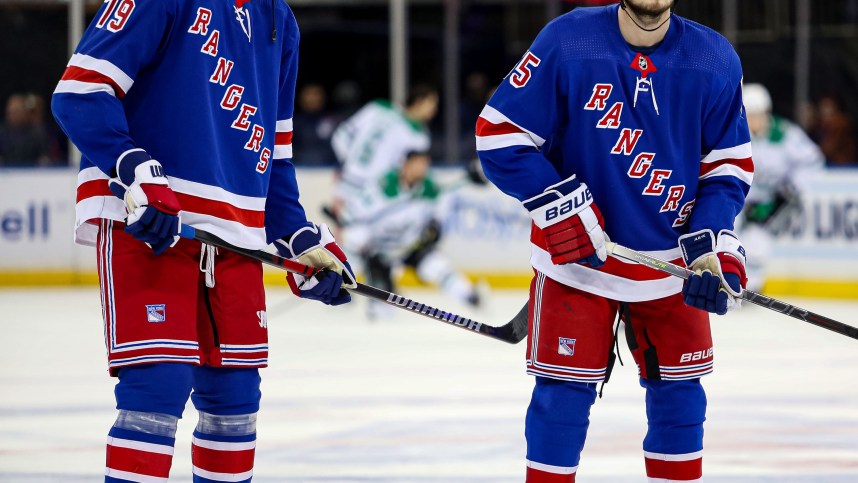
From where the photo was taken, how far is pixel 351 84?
1074cm

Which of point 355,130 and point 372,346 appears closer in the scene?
point 372,346

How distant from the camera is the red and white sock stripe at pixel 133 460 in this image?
2414mm

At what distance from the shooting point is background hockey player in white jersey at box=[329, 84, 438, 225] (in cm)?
798

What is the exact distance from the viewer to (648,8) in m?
2.71

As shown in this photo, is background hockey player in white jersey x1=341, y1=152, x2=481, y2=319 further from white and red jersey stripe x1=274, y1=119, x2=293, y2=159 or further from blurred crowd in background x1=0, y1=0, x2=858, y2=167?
white and red jersey stripe x1=274, y1=119, x2=293, y2=159

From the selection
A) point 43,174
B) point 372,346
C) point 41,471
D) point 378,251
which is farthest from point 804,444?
point 43,174

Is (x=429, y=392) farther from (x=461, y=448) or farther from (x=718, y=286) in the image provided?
(x=718, y=286)

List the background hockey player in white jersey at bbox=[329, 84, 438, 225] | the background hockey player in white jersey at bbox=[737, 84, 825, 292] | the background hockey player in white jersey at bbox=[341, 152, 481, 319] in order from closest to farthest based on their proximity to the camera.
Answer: the background hockey player in white jersey at bbox=[329, 84, 438, 225]
the background hockey player in white jersey at bbox=[341, 152, 481, 319]
the background hockey player in white jersey at bbox=[737, 84, 825, 292]

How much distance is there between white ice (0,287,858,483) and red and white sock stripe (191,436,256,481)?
1009 mm

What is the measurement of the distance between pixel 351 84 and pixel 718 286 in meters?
8.20

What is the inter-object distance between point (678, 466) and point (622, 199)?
53cm

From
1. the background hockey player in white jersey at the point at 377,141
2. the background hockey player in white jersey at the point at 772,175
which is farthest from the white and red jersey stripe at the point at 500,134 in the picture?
the background hockey player in white jersey at the point at 772,175

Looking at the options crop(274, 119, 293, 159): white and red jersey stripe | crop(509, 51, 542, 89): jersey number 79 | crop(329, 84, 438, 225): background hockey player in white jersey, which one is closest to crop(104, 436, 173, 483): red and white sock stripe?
crop(274, 119, 293, 159): white and red jersey stripe

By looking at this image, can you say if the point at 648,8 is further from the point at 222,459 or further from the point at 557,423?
the point at 222,459
